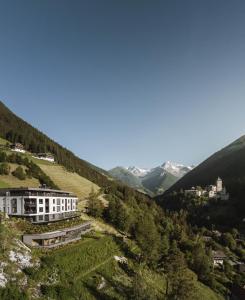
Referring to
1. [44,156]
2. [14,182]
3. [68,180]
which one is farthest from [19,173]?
[44,156]

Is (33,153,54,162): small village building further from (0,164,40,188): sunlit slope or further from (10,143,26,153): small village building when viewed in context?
(0,164,40,188): sunlit slope

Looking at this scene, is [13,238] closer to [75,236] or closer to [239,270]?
[75,236]

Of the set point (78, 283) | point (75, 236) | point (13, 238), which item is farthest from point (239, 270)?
point (13, 238)

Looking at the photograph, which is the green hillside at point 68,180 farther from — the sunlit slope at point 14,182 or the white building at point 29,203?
the white building at point 29,203

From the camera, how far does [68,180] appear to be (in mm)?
149000

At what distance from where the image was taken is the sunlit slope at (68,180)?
136875mm

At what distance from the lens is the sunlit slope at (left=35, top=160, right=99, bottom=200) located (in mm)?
136875

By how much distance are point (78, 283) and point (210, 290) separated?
50.8m

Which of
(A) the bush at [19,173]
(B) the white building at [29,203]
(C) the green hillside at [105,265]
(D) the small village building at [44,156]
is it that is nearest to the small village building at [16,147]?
(D) the small village building at [44,156]

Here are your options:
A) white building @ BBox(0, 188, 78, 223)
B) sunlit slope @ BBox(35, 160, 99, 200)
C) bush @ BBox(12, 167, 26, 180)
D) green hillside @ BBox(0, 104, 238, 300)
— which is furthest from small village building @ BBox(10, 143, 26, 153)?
white building @ BBox(0, 188, 78, 223)

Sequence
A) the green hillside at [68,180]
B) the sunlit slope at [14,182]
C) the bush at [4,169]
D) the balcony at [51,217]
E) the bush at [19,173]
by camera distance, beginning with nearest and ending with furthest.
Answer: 1. the balcony at [51,217]
2. the sunlit slope at [14,182]
3. the bush at [4,169]
4. the bush at [19,173]
5. the green hillside at [68,180]

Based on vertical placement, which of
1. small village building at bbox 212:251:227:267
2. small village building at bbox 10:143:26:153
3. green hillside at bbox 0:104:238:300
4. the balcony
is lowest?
small village building at bbox 212:251:227:267

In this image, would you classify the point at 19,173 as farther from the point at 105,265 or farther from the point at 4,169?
the point at 105,265

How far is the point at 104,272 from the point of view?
60.0 meters
